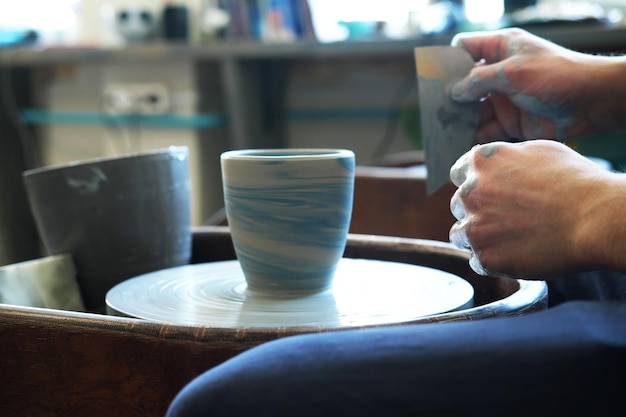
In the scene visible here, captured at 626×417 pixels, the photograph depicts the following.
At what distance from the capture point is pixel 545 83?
84cm

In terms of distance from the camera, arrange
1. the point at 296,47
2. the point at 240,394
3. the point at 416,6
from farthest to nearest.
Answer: the point at 416,6
the point at 296,47
the point at 240,394

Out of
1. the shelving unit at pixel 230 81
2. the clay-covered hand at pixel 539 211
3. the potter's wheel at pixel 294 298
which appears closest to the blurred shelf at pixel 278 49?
the shelving unit at pixel 230 81

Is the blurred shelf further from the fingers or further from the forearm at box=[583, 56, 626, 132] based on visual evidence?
the fingers

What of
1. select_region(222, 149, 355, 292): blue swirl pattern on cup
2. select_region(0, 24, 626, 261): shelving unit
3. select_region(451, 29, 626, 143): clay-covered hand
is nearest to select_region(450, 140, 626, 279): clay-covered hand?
select_region(222, 149, 355, 292): blue swirl pattern on cup

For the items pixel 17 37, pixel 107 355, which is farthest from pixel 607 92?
pixel 17 37

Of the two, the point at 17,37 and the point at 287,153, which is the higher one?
the point at 17,37

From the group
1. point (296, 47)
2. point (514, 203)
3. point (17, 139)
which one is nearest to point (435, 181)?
point (514, 203)

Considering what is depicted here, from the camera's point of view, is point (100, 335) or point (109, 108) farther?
point (109, 108)

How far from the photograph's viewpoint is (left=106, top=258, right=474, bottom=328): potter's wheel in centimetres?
63

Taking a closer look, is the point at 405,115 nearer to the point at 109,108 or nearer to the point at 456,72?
the point at 109,108

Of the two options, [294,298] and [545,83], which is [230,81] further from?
[294,298]

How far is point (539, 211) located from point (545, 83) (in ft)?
1.10

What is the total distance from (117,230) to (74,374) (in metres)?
0.30

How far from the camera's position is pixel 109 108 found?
2465mm
